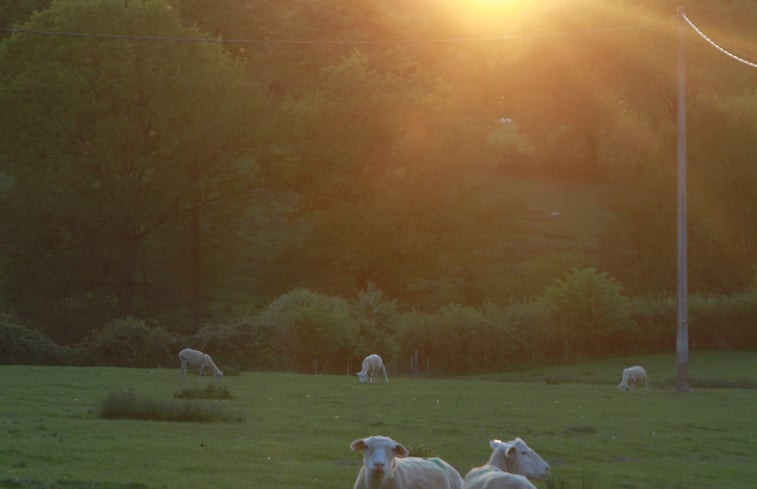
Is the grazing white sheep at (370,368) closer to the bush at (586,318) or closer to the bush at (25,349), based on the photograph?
the bush at (25,349)

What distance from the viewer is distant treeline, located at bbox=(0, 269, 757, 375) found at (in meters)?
47.6

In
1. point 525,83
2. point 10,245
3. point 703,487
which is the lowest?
point 703,487

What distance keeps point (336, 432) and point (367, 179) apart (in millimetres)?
53619

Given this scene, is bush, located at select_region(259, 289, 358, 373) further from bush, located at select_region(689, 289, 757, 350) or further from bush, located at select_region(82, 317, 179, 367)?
bush, located at select_region(689, 289, 757, 350)

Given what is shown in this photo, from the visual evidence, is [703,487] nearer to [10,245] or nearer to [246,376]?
[246,376]

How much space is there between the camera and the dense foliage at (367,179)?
60.6 meters

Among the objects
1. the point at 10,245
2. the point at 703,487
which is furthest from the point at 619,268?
the point at 703,487

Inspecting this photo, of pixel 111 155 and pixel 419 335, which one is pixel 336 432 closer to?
pixel 419 335

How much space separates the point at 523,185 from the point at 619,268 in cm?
1874

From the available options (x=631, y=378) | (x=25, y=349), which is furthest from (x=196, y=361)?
(x=631, y=378)

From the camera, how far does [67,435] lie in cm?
1984

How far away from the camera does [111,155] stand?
214ft

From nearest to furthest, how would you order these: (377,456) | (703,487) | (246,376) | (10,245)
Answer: (377,456)
(703,487)
(246,376)
(10,245)

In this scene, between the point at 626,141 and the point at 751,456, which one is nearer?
the point at 751,456
